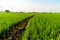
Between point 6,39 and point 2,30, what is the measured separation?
1851mm

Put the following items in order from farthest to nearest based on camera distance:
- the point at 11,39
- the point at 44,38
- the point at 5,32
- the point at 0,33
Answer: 1. the point at 5,32
2. the point at 0,33
3. the point at 11,39
4. the point at 44,38

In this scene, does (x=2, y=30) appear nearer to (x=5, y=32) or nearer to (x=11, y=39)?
(x=5, y=32)

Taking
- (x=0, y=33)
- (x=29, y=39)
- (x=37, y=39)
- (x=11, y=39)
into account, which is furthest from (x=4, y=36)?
(x=37, y=39)

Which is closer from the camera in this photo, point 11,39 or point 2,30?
point 11,39

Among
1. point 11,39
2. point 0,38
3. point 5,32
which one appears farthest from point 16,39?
point 5,32

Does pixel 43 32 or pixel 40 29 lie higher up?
pixel 43 32

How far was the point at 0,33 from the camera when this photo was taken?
15148 millimetres

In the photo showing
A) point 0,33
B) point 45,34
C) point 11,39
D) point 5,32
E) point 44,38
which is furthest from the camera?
point 5,32

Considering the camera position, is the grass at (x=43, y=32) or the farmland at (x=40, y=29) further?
the farmland at (x=40, y=29)

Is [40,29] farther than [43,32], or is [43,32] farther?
[40,29]

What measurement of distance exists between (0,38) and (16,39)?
130cm

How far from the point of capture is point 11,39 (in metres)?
14.1

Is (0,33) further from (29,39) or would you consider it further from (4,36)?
(29,39)

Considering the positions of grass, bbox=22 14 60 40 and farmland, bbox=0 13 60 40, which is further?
farmland, bbox=0 13 60 40
